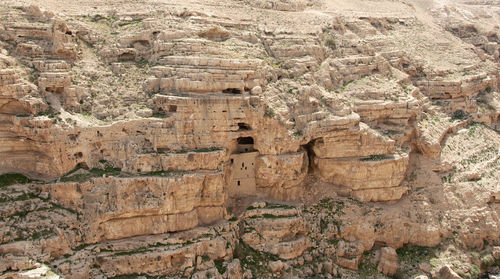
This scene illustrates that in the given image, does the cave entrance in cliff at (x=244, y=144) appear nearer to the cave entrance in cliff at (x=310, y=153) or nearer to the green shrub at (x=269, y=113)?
the green shrub at (x=269, y=113)

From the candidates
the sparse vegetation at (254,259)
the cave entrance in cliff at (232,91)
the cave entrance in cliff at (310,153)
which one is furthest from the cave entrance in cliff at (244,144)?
the sparse vegetation at (254,259)

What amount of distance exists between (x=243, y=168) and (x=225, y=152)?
2.68 metres

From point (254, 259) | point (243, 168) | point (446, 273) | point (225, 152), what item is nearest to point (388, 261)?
point (446, 273)

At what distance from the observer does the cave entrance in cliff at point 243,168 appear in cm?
3152

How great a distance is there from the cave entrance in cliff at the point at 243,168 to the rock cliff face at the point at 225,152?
94 millimetres

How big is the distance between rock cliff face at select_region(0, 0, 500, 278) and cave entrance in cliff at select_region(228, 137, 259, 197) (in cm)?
9

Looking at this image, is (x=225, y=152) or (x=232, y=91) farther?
(x=232, y=91)

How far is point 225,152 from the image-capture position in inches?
1162

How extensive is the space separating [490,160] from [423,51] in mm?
10527

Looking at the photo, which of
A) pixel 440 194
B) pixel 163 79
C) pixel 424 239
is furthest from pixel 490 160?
pixel 163 79

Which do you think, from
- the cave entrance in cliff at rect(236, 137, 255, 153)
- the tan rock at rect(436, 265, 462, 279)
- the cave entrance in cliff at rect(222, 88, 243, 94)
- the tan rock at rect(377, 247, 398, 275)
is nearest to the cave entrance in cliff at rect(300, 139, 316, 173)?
the cave entrance in cliff at rect(236, 137, 255, 153)

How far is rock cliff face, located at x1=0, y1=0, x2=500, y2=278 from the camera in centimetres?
2702

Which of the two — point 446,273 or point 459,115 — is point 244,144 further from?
point 459,115

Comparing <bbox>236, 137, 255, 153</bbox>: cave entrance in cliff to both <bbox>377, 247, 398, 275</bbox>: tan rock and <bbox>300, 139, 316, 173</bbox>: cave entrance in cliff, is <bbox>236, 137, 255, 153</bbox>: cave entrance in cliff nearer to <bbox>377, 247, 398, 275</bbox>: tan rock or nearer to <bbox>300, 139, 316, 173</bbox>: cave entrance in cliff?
<bbox>300, 139, 316, 173</bbox>: cave entrance in cliff
